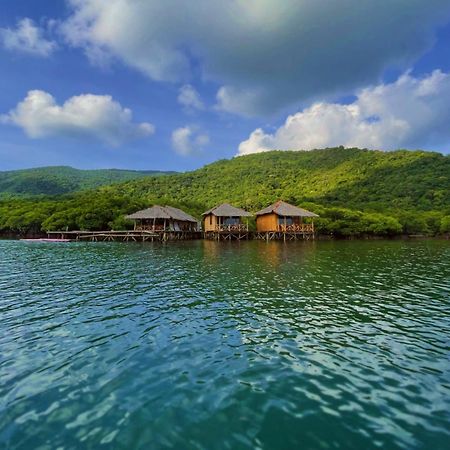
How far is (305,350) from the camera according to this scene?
7.57 m

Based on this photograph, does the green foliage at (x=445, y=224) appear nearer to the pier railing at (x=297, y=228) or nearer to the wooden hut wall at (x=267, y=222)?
the pier railing at (x=297, y=228)

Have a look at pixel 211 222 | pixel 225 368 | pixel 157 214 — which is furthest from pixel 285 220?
pixel 225 368

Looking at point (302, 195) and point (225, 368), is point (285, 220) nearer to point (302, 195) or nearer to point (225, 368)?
point (302, 195)

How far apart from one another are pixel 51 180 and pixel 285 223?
94.2m

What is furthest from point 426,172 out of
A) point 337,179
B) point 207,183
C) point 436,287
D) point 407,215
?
point 436,287

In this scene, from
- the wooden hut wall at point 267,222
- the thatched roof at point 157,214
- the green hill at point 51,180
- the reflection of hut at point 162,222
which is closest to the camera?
the thatched roof at point 157,214

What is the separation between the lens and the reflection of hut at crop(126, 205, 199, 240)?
46044mm

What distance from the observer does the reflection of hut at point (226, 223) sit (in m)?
46.8

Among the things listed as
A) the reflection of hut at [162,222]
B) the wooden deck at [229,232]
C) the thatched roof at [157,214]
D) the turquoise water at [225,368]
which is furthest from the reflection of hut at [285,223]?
the turquoise water at [225,368]

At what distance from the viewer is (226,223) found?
158 feet

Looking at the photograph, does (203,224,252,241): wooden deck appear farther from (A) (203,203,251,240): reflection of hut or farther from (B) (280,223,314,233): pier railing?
(B) (280,223,314,233): pier railing

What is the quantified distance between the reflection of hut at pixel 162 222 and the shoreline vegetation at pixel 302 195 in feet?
18.2

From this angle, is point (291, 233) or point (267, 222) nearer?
point (291, 233)

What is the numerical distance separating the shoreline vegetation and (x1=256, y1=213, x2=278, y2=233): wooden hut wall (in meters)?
1.56
